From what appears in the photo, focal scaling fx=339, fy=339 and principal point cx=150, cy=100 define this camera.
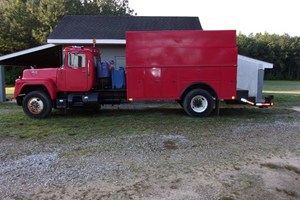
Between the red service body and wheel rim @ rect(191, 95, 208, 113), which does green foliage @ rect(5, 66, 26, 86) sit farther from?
wheel rim @ rect(191, 95, 208, 113)

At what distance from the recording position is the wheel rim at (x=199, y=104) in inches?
451

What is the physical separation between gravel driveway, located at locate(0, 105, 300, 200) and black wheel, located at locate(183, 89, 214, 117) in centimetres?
259

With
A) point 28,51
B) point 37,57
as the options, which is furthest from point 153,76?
point 37,57

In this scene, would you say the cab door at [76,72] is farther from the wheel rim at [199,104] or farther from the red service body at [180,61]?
the wheel rim at [199,104]

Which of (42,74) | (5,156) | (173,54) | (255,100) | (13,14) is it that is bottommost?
(5,156)

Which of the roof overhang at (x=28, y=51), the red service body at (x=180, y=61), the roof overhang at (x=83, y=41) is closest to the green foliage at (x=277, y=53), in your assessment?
the roof overhang at (x=83, y=41)

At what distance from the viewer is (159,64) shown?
11227 millimetres

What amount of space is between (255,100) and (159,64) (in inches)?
139

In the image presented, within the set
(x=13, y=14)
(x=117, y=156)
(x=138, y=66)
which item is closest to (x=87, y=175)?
(x=117, y=156)

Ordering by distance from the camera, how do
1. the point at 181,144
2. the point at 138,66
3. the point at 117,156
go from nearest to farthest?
the point at 117,156 < the point at 181,144 < the point at 138,66

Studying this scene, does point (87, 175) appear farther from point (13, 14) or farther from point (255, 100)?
point (13, 14)

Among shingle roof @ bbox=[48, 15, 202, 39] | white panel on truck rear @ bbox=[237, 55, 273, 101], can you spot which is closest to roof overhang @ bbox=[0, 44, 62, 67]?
shingle roof @ bbox=[48, 15, 202, 39]

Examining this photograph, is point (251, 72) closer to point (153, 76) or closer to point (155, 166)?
point (153, 76)

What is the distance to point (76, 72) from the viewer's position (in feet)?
37.7
